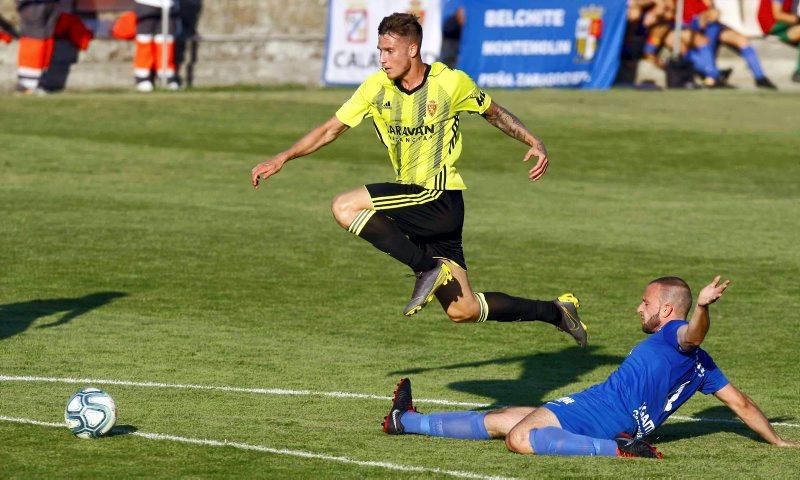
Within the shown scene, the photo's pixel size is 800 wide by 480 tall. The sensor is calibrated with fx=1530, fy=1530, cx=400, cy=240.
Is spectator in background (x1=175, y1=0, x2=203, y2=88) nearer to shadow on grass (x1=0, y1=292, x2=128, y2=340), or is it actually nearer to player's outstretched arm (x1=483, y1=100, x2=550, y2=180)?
shadow on grass (x1=0, y1=292, x2=128, y2=340)

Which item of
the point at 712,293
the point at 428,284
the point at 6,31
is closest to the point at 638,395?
the point at 712,293

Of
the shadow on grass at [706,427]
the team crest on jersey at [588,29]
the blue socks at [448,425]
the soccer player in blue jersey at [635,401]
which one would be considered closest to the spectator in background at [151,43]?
the team crest on jersey at [588,29]

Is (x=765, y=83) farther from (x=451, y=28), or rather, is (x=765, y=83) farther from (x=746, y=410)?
(x=746, y=410)

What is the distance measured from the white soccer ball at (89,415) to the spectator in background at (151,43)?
20.6 m

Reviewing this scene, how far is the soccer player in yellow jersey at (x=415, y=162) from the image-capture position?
10297mm

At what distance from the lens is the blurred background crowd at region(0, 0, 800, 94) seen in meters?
28.6

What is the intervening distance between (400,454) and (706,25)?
26580mm

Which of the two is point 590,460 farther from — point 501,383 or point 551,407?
point 501,383

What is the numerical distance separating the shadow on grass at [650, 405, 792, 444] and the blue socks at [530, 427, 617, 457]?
781mm

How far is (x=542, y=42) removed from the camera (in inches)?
1255

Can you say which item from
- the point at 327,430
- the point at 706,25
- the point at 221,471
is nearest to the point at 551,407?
the point at 327,430

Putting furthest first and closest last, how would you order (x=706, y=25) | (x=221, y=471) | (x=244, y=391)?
(x=706, y=25), (x=244, y=391), (x=221, y=471)

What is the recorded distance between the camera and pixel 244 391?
10859 mm

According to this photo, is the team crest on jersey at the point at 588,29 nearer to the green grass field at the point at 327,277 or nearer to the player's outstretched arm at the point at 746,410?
the green grass field at the point at 327,277
